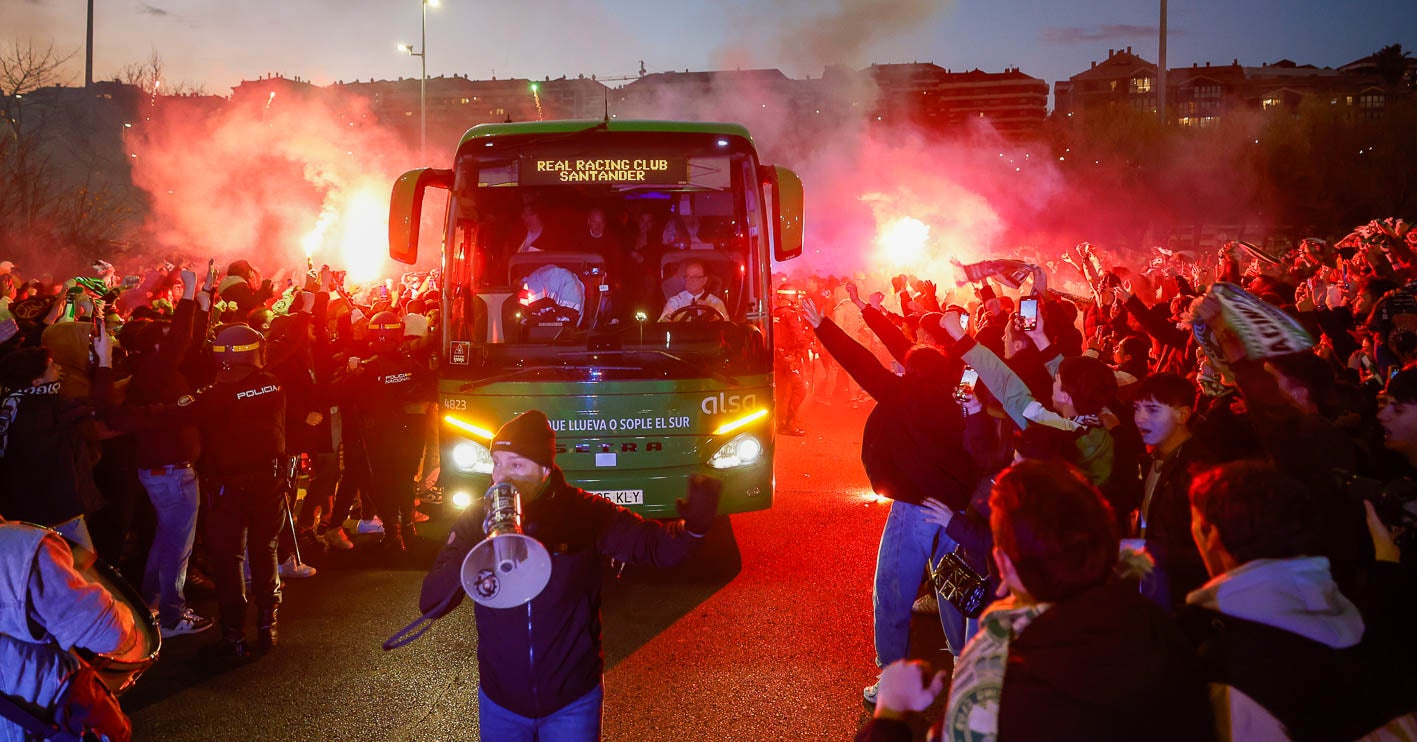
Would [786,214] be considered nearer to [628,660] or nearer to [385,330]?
[385,330]

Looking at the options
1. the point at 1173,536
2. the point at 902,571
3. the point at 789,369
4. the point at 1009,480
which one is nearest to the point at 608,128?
the point at 902,571

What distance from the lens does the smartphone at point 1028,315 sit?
5.75 m

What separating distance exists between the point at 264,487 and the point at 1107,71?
76242 mm

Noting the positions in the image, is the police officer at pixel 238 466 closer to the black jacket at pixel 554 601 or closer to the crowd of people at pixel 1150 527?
the black jacket at pixel 554 601

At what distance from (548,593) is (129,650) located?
4.21ft

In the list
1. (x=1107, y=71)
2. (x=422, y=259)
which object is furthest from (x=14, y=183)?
(x=1107, y=71)

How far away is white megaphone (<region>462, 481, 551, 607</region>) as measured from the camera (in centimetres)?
274

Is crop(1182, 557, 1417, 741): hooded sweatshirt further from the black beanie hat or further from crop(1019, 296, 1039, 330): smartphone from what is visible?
crop(1019, 296, 1039, 330): smartphone

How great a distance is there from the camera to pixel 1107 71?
7075cm

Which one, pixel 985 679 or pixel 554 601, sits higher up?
pixel 985 679

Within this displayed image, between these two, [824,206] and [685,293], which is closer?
[685,293]

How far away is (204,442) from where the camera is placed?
18.1ft

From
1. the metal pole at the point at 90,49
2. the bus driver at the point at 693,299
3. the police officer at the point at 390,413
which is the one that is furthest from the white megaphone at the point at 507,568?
the metal pole at the point at 90,49

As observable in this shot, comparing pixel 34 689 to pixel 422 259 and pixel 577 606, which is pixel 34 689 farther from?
pixel 422 259
